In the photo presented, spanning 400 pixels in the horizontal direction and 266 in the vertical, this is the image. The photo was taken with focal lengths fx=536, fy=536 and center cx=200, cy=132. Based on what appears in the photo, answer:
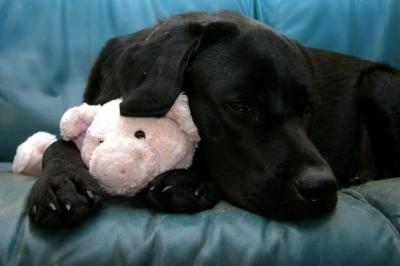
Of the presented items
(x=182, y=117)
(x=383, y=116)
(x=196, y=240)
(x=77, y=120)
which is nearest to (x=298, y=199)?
(x=196, y=240)

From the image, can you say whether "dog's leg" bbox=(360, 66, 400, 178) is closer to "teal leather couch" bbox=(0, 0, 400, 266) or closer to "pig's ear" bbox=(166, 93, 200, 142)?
"teal leather couch" bbox=(0, 0, 400, 266)

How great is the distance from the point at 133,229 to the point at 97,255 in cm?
9

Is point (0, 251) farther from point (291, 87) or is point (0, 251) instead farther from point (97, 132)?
point (291, 87)

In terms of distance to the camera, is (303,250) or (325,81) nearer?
(303,250)

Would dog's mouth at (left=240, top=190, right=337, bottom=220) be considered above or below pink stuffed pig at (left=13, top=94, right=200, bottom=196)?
below

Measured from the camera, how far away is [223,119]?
4.55 ft

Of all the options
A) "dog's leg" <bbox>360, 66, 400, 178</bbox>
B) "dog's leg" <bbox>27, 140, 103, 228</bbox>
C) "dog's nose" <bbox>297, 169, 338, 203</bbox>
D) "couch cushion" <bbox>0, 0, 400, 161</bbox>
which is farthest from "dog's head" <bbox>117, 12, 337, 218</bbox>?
"couch cushion" <bbox>0, 0, 400, 161</bbox>

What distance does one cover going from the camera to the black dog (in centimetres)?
121

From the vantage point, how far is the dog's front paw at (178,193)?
48.0 inches

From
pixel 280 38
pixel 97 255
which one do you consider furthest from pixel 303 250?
pixel 280 38

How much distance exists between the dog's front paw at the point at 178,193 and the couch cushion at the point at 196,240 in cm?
3

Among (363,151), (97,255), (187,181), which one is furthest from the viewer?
(363,151)

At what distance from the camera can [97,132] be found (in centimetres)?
129

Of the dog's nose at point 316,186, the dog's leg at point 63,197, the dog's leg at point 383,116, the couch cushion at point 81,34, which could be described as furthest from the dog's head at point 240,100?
the couch cushion at point 81,34
